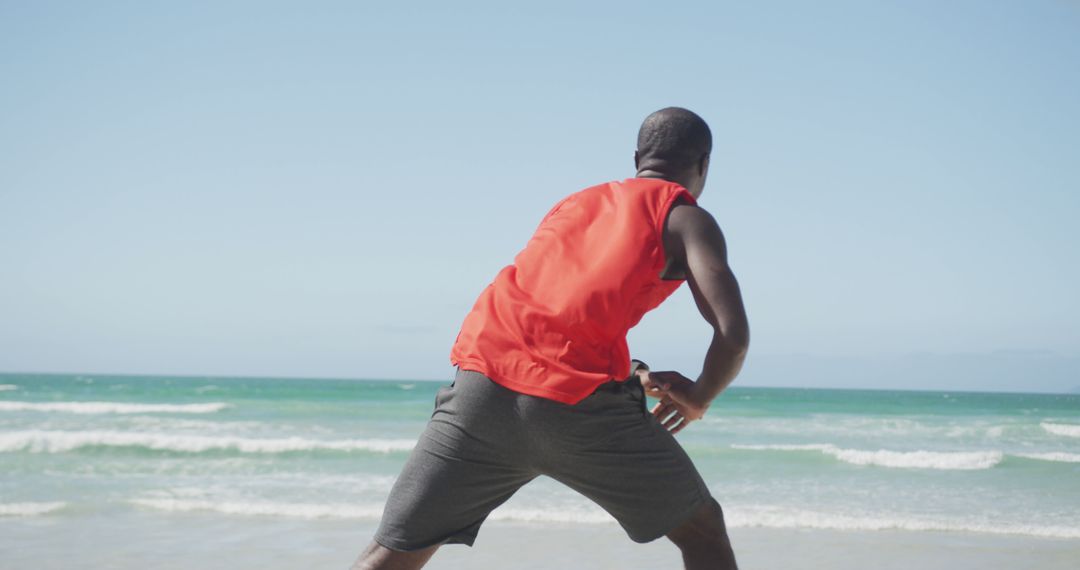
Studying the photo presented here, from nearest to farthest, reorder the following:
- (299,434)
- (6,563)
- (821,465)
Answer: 1. (6,563)
2. (821,465)
3. (299,434)

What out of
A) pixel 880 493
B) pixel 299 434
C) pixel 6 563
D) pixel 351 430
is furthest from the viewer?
pixel 351 430

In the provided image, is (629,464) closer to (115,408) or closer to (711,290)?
(711,290)

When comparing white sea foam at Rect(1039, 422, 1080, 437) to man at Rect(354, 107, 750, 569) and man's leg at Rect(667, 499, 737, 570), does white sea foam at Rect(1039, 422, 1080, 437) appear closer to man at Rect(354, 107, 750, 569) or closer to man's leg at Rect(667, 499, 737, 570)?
man's leg at Rect(667, 499, 737, 570)

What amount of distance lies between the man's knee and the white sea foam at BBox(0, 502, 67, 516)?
665cm

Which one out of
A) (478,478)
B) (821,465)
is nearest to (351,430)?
(821,465)

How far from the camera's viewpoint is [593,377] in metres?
2.12

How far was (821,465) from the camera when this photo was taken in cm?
1212

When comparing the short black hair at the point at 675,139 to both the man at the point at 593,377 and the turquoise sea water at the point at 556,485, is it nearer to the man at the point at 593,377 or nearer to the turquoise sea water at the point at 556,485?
the man at the point at 593,377

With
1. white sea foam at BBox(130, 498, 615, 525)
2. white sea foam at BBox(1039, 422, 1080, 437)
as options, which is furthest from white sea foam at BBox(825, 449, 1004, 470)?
white sea foam at BBox(130, 498, 615, 525)

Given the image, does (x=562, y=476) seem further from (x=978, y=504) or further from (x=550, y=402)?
(x=978, y=504)

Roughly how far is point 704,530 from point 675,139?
91cm

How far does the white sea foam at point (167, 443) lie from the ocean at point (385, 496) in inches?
1.6

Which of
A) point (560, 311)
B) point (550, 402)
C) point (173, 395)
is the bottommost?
point (173, 395)

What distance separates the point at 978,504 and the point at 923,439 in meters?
8.91
